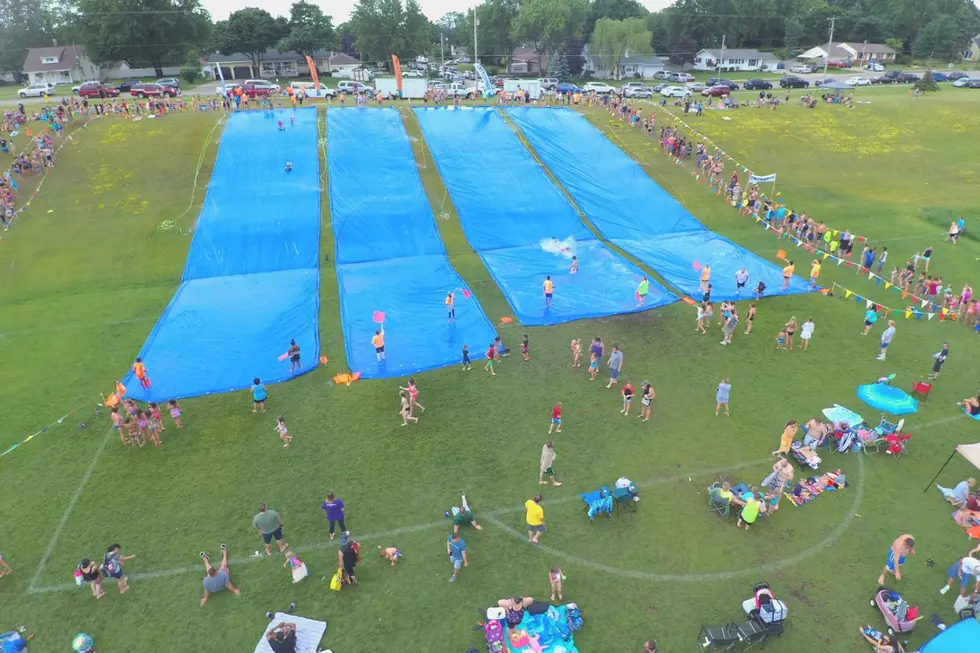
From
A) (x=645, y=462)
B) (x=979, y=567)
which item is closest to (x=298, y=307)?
(x=645, y=462)

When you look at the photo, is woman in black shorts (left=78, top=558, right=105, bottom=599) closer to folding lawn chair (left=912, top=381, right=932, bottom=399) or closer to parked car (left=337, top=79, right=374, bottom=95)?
folding lawn chair (left=912, top=381, right=932, bottom=399)

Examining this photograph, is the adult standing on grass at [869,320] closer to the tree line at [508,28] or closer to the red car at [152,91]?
the red car at [152,91]

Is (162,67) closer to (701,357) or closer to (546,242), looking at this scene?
(546,242)

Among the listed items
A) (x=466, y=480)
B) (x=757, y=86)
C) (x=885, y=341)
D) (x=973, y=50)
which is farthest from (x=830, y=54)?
(x=466, y=480)

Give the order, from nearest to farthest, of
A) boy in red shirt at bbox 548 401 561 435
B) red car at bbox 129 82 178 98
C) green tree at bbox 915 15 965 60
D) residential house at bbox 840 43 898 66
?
boy in red shirt at bbox 548 401 561 435 → red car at bbox 129 82 178 98 → green tree at bbox 915 15 965 60 → residential house at bbox 840 43 898 66

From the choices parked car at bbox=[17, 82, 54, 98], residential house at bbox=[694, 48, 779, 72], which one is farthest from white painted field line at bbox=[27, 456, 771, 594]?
residential house at bbox=[694, 48, 779, 72]

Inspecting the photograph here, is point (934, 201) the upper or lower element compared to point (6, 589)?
upper

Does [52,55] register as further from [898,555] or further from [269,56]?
[898,555]
